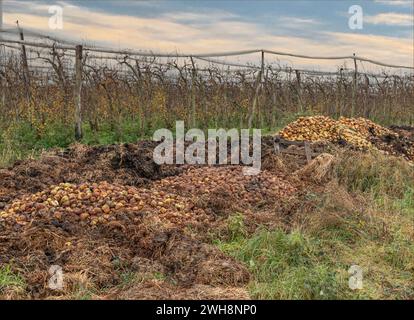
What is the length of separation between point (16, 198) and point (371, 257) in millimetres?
4045

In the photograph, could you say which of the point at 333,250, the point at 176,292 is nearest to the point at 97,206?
the point at 176,292

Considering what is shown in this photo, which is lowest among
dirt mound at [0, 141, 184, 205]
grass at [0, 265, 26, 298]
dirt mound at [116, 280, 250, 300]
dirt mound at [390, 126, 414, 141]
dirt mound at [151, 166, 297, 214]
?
dirt mound at [116, 280, 250, 300]

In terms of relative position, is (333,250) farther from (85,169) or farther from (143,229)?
(85,169)

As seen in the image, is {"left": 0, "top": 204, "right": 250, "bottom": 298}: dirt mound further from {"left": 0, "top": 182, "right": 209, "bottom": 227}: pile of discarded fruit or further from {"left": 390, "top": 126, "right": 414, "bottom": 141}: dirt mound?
{"left": 390, "top": 126, "right": 414, "bottom": 141}: dirt mound

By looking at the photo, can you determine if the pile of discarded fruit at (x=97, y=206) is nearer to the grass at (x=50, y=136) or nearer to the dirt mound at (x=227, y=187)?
the dirt mound at (x=227, y=187)

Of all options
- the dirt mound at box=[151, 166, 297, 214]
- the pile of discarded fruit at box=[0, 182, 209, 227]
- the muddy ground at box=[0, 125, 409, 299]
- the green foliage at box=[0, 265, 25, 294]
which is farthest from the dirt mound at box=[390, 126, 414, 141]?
the green foliage at box=[0, 265, 25, 294]

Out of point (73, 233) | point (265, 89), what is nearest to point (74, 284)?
point (73, 233)

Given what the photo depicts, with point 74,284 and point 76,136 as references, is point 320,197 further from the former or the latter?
point 76,136

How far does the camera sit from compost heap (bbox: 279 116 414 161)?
1033 centimetres

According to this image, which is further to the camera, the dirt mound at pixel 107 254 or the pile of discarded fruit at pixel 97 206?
the pile of discarded fruit at pixel 97 206

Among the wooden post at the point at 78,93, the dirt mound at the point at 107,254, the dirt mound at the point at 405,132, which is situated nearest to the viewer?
the dirt mound at the point at 107,254

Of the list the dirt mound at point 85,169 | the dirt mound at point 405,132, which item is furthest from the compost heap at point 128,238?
the dirt mound at point 405,132

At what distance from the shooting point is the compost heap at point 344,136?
10.3 metres

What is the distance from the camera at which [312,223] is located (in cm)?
551
